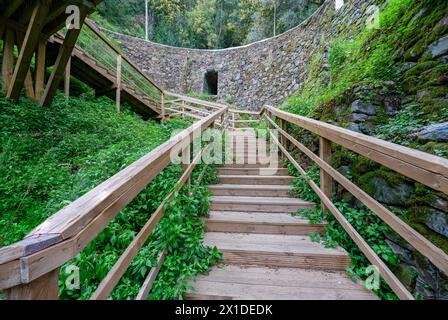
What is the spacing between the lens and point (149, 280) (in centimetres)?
128

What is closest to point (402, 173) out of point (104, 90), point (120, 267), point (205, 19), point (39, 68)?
point (120, 267)

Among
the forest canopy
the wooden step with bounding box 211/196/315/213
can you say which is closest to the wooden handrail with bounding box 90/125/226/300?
the wooden step with bounding box 211/196/315/213

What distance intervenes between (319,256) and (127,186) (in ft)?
4.52

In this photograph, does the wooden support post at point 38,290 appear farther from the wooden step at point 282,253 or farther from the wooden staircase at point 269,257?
the wooden step at point 282,253

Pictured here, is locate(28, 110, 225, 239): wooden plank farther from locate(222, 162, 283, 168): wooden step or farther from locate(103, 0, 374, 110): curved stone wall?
locate(103, 0, 374, 110): curved stone wall

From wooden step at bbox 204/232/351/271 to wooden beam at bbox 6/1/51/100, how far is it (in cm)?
398

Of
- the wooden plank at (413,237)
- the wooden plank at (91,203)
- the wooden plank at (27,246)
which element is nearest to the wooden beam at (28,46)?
the wooden plank at (91,203)

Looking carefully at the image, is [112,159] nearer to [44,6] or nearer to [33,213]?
[33,213]

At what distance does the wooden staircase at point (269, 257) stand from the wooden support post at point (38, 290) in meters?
0.89

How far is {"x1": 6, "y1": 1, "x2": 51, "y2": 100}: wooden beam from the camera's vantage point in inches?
129

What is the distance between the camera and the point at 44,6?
323cm
